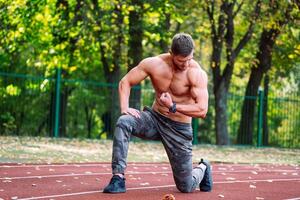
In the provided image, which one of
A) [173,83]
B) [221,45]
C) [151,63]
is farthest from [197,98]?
[221,45]

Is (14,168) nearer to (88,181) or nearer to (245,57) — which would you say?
(88,181)

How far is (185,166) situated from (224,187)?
1354 mm

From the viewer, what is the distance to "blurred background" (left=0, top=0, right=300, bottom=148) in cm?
2181

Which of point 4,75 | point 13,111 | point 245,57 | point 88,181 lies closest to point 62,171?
point 88,181

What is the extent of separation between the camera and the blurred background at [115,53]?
21812 millimetres

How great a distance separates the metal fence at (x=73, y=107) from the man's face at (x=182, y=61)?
13.3 m

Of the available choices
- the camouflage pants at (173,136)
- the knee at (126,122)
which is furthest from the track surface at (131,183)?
the knee at (126,122)

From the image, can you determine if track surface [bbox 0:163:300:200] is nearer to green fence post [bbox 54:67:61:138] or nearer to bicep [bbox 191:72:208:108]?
bicep [bbox 191:72:208:108]

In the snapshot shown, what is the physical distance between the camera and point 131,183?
28.9ft

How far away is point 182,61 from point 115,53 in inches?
692

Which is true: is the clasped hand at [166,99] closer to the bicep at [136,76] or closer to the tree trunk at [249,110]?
the bicep at [136,76]

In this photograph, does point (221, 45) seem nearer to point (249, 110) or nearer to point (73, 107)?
point (249, 110)

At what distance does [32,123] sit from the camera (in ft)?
79.6

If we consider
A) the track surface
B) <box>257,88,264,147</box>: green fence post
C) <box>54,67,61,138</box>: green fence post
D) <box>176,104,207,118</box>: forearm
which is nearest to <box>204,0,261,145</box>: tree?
<box>257,88,264,147</box>: green fence post
